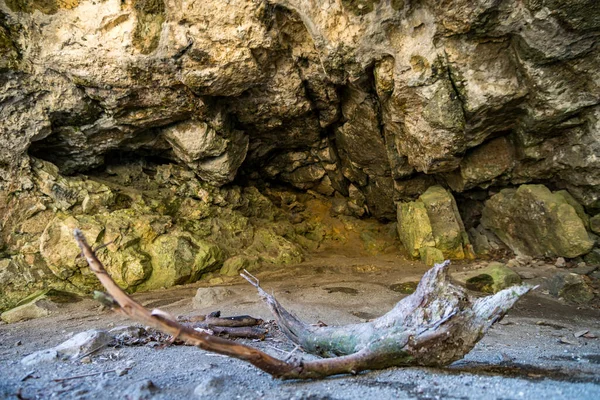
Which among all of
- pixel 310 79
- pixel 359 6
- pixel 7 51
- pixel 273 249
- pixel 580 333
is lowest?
pixel 580 333

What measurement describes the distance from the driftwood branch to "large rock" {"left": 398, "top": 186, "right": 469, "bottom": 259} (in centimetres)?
631

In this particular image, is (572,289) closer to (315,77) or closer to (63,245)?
(315,77)

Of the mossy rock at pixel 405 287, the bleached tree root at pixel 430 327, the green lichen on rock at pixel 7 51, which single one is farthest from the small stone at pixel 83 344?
the green lichen on rock at pixel 7 51

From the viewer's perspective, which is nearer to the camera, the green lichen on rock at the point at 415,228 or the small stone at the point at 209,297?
the small stone at the point at 209,297

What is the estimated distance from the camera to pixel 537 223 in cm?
762

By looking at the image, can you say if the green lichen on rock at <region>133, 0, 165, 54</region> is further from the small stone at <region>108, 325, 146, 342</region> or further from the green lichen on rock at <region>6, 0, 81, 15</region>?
the small stone at <region>108, 325, 146, 342</region>

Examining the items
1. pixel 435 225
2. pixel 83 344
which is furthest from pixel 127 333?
pixel 435 225

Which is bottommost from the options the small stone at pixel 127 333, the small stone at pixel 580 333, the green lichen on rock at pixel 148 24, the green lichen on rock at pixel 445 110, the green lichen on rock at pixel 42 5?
the small stone at pixel 580 333

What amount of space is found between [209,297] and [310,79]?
4.74 meters

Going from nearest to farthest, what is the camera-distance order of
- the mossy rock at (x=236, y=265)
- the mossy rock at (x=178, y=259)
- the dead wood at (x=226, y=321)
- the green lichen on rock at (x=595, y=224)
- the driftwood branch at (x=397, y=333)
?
the driftwood branch at (x=397, y=333) < the dead wood at (x=226, y=321) < the green lichen on rock at (x=595, y=224) < the mossy rock at (x=178, y=259) < the mossy rock at (x=236, y=265)

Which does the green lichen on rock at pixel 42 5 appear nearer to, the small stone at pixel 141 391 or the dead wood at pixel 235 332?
the dead wood at pixel 235 332

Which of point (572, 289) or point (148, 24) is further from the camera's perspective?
point (148, 24)

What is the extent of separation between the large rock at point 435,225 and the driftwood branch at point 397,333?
248 inches

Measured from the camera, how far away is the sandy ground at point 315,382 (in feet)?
6.81
